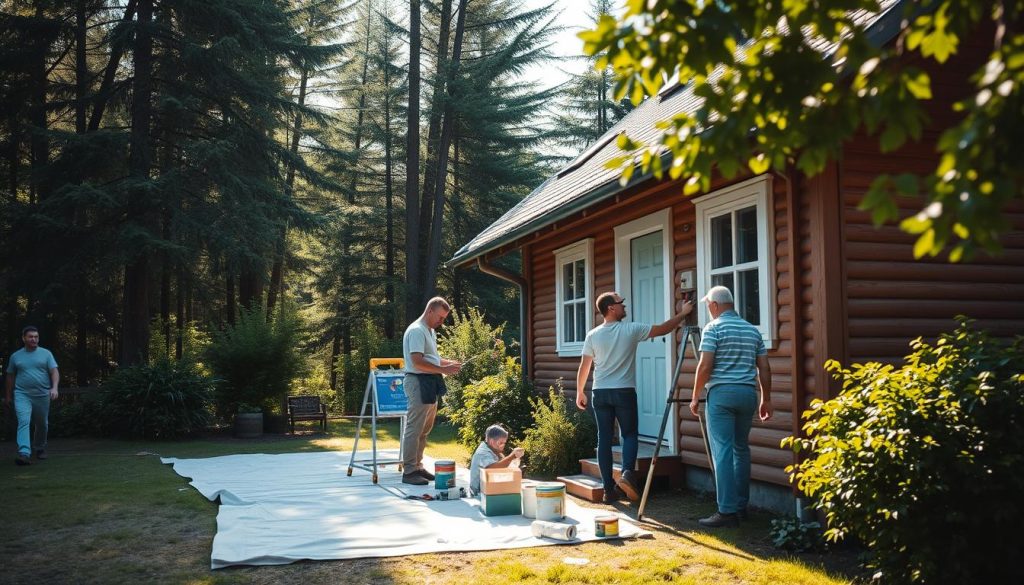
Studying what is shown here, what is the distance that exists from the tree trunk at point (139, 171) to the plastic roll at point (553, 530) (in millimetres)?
13877

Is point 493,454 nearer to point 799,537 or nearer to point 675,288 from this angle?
point 675,288

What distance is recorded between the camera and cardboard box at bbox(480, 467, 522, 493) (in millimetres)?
6938

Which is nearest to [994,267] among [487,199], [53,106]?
[53,106]

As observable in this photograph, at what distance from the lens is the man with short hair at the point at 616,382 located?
7.27 metres

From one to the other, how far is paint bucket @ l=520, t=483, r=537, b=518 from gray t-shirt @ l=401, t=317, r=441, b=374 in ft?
6.94

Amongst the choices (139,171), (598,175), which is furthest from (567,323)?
(139,171)

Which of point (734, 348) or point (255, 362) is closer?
point (734, 348)

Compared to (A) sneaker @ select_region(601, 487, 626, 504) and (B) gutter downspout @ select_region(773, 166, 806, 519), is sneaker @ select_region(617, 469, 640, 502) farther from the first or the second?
(B) gutter downspout @ select_region(773, 166, 806, 519)

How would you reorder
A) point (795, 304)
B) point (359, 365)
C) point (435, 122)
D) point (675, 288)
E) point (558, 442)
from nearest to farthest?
point (795, 304) → point (675, 288) → point (558, 442) → point (359, 365) → point (435, 122)

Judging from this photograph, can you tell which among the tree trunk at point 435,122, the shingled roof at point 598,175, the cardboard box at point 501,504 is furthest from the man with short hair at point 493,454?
the tree trunk at point 435,122

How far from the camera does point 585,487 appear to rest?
775 centimetres

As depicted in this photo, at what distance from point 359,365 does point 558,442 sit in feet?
43.8

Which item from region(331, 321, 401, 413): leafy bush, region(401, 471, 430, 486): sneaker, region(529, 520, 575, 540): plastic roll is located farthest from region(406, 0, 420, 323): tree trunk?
region(529, 520, 575, 540): plastic roll

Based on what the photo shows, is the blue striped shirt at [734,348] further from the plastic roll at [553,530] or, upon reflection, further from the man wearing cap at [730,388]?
the plastic roll at [553,530]
